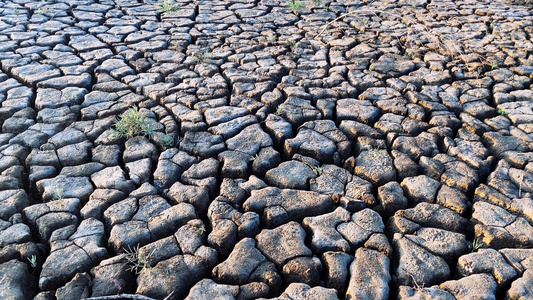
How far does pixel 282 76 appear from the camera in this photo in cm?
378

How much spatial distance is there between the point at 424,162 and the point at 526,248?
0.73 metres

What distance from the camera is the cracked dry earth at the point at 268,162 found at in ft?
6.61

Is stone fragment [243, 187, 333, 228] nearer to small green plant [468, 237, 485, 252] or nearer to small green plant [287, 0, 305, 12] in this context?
small green plant [468, 237, 485, 252]

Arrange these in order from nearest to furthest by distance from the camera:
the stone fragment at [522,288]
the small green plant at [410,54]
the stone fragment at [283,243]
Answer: the stone fragment at [522,288] → the stone fragment at [283,243] → the small green plant at [410,54]

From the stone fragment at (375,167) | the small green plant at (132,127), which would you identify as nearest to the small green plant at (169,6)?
the small green plant at (132,127)

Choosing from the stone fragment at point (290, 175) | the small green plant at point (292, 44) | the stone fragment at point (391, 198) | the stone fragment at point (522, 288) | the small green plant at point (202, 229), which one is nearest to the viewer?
the stone fragment at point (522, 288)

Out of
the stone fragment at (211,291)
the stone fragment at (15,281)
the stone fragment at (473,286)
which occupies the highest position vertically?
the stone fragment at (473,286)

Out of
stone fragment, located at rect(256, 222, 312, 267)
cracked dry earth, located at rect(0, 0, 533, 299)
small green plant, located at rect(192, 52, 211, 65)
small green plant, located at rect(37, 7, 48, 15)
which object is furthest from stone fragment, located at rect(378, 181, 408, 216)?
small green plant, located at rect(37, 7, 48, 15)

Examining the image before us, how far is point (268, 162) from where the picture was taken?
271cm

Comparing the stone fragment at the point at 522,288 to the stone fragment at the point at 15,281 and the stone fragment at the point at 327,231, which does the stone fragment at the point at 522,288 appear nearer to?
the stone fragment at the point at 327,231

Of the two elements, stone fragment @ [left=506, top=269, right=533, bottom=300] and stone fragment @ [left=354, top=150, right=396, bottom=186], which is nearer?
stone fragment @ [left=506, top=269, right=533, bottom=300]

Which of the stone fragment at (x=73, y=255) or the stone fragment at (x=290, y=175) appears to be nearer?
the stone fragment at (x=73, y=255)

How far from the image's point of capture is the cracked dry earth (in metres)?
2.02

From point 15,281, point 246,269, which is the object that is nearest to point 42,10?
point 15,281
